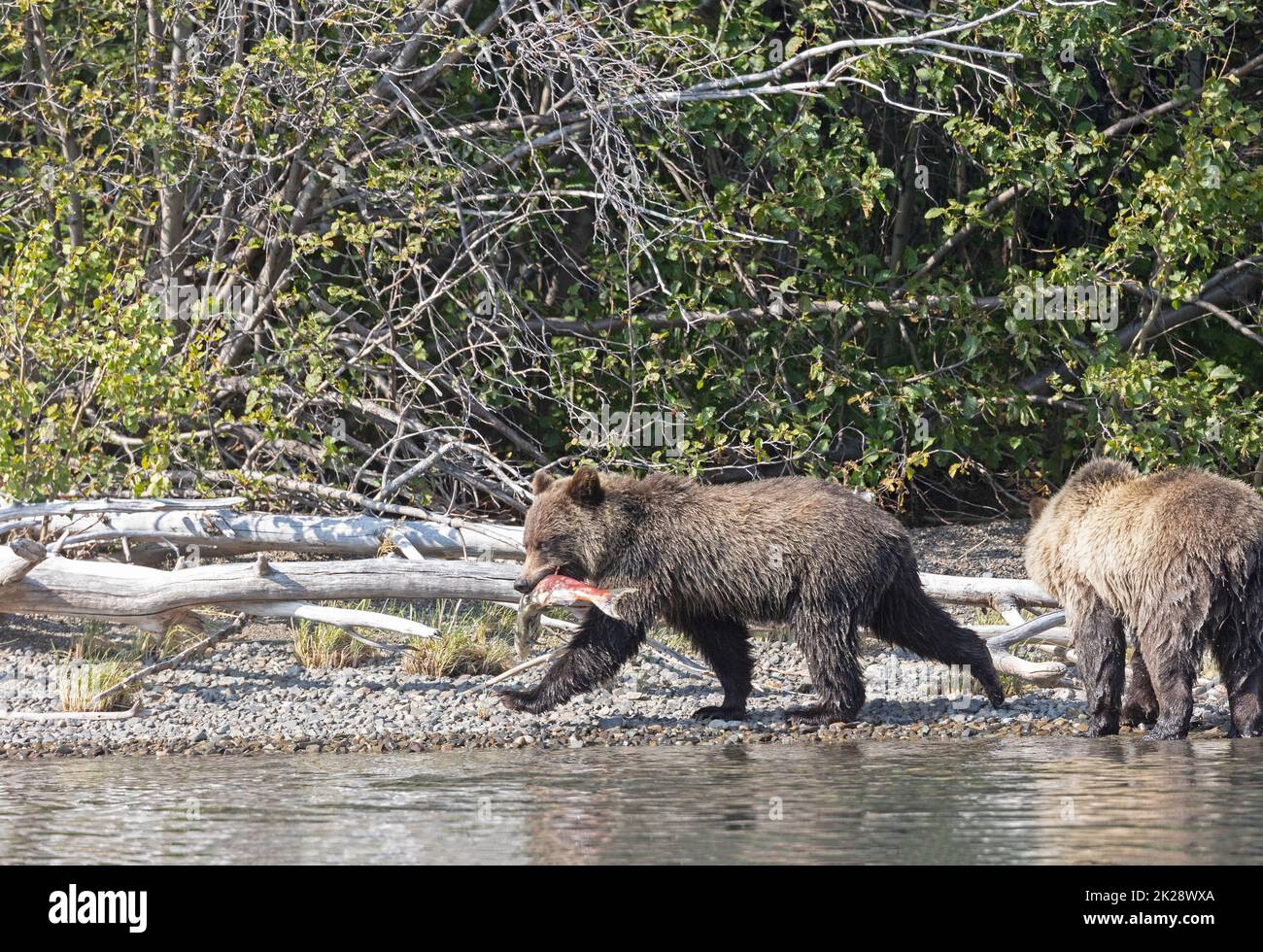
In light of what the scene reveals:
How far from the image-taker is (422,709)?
30.9ft

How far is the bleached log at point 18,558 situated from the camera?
895 cm

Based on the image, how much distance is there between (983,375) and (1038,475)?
138 cm

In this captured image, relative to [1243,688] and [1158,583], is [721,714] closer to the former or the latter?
[1158,583]

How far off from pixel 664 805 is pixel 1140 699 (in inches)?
124

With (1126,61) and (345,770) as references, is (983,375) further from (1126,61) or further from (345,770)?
(345,770)

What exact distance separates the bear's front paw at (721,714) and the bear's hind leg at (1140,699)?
2.05m

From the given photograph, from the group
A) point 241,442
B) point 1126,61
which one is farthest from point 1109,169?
point 241,442

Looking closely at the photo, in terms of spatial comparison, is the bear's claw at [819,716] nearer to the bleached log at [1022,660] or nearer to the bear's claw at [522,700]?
the bleached log at [1022,660]

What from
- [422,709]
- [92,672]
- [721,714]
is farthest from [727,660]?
[92,672]
